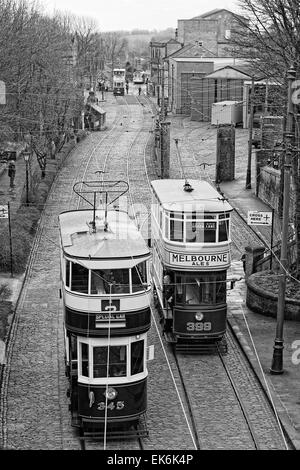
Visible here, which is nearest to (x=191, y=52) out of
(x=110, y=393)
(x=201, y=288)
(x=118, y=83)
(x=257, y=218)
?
(x=118, y=83)

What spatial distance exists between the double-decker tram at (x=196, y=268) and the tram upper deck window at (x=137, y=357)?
560 cm

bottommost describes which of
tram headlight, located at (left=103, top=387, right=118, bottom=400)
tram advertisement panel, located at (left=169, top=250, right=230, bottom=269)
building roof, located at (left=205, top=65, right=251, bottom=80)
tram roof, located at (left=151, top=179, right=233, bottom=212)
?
tram headlight, located at (left=103, top=387, right=118, bottom=400)

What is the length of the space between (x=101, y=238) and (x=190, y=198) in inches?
243

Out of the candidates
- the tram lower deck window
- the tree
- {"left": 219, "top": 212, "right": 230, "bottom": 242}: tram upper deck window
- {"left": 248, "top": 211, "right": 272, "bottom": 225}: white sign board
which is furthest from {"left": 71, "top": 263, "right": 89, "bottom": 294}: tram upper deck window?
{"left": 248, "top": 211, "right": 272, "bottom": 225}: white sign board

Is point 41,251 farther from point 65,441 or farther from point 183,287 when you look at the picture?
point 65,441

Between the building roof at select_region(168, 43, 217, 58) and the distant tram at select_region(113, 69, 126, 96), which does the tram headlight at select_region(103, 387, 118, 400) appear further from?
the distant tram at select_region(113, 69, 126, 96)

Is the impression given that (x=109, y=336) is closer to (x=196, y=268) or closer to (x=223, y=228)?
(x=196, y=268)

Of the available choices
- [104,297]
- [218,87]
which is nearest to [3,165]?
[218,87]

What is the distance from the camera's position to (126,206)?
42.0 metres

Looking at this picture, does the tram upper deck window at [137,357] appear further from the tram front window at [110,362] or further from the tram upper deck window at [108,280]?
the tram upper deck window at [108,280]

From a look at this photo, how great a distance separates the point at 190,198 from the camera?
27391 mm

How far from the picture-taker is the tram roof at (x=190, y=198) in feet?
86.8

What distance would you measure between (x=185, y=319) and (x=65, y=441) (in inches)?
266

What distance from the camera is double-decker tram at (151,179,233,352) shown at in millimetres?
25875
